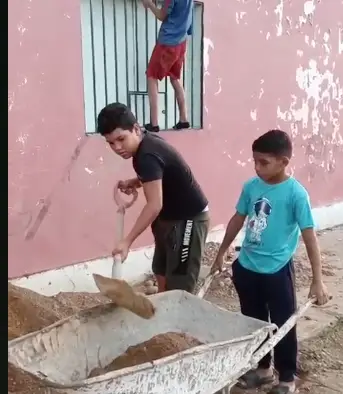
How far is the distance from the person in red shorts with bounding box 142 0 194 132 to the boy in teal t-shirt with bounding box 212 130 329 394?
7.19 feet

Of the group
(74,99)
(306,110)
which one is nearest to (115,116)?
(74,99)

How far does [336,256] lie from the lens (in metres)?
6.95

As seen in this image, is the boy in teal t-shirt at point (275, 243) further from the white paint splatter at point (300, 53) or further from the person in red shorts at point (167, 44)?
the white paint splatter at point (300, 53)

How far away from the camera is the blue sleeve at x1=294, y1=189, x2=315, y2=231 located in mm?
3143

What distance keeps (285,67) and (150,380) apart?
17.8 feet

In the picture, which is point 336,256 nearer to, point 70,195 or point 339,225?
point 339,225

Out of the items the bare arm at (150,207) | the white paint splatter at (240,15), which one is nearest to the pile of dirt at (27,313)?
the bare arm at (150,207)

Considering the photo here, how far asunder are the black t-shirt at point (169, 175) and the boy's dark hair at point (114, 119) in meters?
0.17

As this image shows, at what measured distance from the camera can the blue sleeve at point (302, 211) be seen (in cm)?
314

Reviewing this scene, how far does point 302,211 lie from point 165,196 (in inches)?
34.4

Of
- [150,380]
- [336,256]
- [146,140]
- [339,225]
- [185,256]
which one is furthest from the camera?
[339,225]

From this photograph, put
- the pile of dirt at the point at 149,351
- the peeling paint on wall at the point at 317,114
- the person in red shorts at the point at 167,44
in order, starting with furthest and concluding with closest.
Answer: the peeling paint on wall at the point at 317,114, the person in red shorts at the point at 167,44, the pile of dirt at the point at 149,351

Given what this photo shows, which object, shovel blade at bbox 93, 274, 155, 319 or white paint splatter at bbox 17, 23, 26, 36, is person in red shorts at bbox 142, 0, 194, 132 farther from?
shovel blade at bbox 93, 274, 155, 319

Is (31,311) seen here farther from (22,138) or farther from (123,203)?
(22,138)
